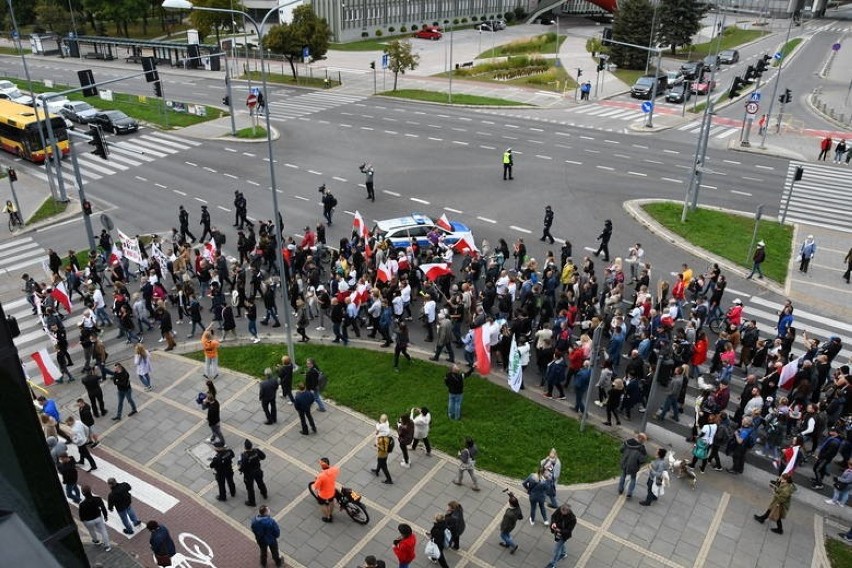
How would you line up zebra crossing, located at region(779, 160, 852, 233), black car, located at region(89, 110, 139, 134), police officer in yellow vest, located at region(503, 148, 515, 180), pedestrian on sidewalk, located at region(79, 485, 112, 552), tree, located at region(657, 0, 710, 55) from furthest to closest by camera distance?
1. tree, located at region(657, 0, 710, 55)
2. black car, located at region(89, 110, 139, 134)
3. police officer in yellow vest, located at region(503, 148, 515, 180)
4. zebra crossing, located at region(779, 160, 852, 233)
5. pedestrian on sidewalk, located at region(79, 485, 112, 552)

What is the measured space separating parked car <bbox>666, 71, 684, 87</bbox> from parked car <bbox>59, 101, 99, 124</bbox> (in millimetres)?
43750

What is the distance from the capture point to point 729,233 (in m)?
27.9

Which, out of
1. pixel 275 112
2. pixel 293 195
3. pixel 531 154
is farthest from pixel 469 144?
pixel 275 112

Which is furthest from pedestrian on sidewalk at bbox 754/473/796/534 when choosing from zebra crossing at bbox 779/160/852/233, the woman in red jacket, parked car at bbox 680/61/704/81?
parked car at bbox 680/61/704/81

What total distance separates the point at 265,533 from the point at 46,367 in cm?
868

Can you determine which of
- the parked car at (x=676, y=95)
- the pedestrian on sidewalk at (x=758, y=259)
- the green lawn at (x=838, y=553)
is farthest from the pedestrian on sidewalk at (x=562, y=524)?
the parked car at (x=676, y=95)

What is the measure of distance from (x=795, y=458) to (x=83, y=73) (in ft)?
115

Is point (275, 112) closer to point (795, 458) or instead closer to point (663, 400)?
point (663, 400)

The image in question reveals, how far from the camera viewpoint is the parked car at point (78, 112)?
45.6m

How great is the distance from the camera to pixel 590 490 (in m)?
14.7

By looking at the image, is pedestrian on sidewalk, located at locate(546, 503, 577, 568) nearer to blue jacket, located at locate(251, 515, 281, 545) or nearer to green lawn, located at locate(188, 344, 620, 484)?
green lawn, located at locate(188, 344, 620, 484)

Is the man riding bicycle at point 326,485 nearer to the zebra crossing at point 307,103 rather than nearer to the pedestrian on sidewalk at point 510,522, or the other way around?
the pedestrian on sidewalk at point 510,522

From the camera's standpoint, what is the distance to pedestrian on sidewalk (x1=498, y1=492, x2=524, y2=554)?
1240cm

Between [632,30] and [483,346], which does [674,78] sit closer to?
[632,30]
